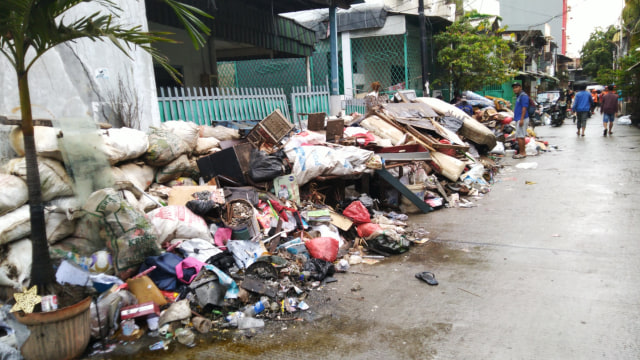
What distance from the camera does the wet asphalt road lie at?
2.98 metres

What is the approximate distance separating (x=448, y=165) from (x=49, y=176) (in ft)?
20.1

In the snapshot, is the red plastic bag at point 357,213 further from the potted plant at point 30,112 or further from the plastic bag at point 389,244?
the potted plant at point 30,112

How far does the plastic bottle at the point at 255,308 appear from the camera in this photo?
353 cm

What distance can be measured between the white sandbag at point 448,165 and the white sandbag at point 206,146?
379 cm

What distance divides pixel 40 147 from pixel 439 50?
58.3 ft

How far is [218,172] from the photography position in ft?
19.3

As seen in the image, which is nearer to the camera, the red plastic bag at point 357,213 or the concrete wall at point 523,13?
the red plastic bag at point 357,213

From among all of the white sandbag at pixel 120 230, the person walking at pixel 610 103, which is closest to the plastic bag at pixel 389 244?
the white sandbag at pixel 120 230

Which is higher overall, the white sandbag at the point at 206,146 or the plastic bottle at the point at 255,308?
the white sandbag at the point at 206,146

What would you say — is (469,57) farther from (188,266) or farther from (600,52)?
(600,52)

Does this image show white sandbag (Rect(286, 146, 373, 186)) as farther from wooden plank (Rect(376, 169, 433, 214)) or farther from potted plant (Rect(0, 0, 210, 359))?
potted plant (Rect(0, 0, 210, 359))

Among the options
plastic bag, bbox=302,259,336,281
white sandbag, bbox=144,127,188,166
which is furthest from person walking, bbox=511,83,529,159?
white sandbag, bbox=144,127,188,166

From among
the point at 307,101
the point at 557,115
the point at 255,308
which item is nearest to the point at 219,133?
the point at 307,101

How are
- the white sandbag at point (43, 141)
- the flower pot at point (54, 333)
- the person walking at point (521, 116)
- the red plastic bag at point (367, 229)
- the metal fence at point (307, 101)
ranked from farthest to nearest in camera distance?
the person walking at point (521, 116) < the metal fence at point (307, 101) < the red plastic bag at point (367, 229) < the white sandbag at point (43, 141) < the flower pot at point (54, 333)
